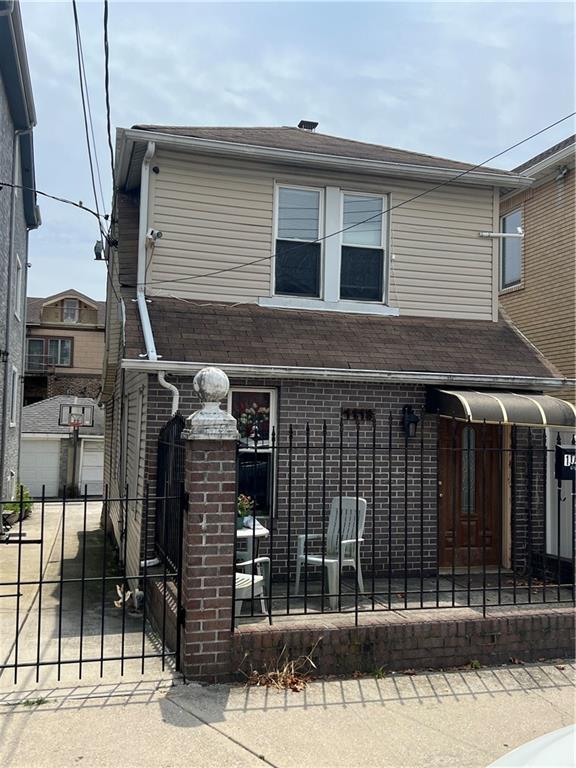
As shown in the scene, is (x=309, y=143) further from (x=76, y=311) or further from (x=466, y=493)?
(x=76, y=311)

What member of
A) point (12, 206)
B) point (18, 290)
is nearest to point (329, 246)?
point (12, 206)

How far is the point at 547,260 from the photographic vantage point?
11.3 metres

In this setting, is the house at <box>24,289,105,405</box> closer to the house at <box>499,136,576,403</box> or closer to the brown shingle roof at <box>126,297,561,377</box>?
the house at <box>499,136,576,403</box>

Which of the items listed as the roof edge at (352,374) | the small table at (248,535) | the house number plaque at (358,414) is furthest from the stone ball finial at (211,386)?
the house number plaque at (358,414)

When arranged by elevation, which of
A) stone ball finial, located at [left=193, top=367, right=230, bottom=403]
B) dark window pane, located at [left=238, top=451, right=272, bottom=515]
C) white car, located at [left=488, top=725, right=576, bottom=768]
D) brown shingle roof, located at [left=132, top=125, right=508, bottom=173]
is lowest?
white car, located at [left=488, top=725, right=576, bottom=768]

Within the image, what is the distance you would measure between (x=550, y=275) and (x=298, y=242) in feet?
16.9

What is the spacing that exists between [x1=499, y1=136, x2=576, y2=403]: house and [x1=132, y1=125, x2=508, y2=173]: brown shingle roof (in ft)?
6.24

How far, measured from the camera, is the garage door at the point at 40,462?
2281cm

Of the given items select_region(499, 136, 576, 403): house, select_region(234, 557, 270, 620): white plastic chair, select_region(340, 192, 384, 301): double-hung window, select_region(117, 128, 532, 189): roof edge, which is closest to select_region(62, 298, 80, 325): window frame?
select_region(117, 128, 532, 189): roof edge

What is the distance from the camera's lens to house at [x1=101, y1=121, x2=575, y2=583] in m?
7.22

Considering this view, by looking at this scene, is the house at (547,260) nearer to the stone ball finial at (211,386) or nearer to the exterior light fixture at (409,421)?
the exterior light fixture at (409,421)

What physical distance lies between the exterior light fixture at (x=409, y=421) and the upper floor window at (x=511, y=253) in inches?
228

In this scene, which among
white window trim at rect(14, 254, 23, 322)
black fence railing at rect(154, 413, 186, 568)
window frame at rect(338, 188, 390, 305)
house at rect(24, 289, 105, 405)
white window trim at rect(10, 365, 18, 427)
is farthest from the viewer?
house at rect(24, 289, 105, 405)

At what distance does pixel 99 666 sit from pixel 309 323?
15.3ft
